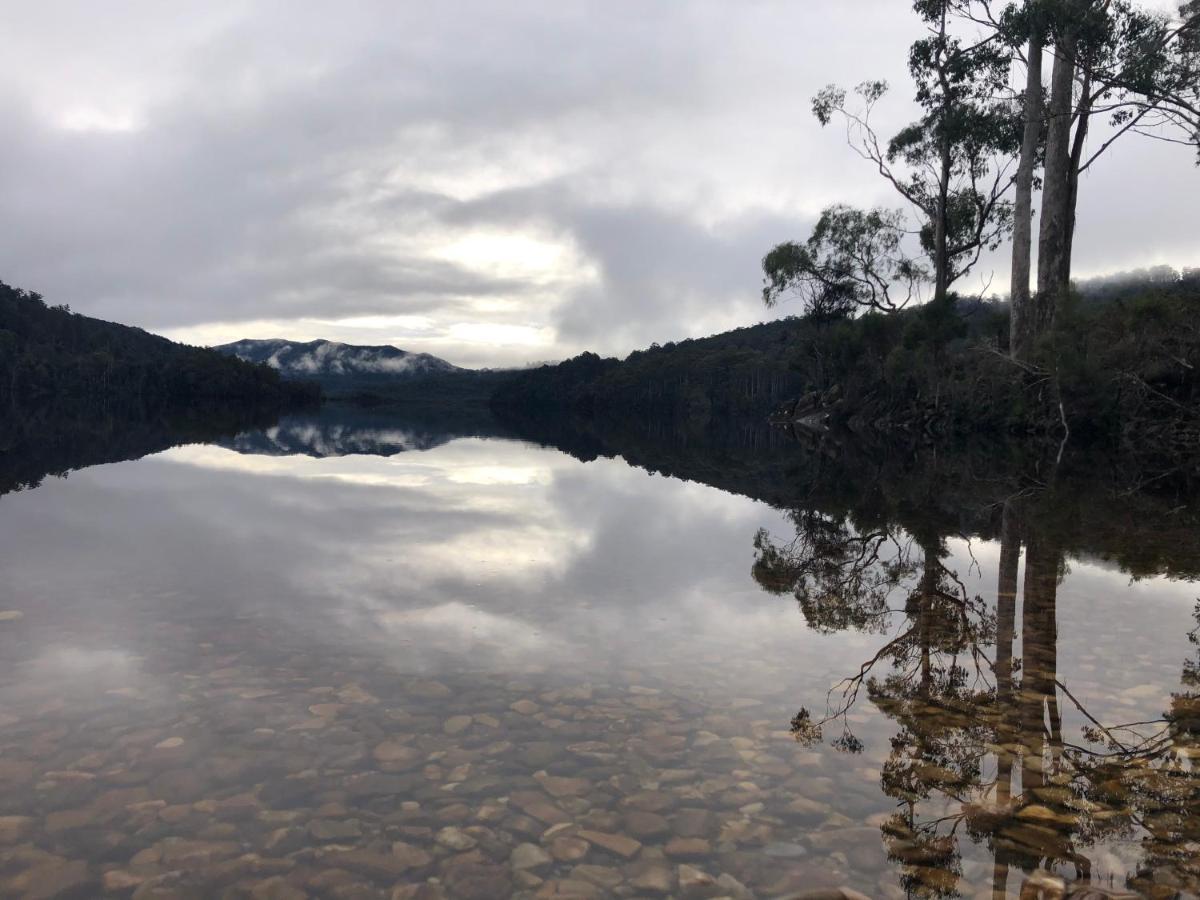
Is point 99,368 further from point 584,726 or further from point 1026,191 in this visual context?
point 584,726

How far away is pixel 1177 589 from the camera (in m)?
7.75

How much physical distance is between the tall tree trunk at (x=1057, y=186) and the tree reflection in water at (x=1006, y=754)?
17.8m

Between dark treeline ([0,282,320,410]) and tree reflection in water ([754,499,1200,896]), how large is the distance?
343 feet

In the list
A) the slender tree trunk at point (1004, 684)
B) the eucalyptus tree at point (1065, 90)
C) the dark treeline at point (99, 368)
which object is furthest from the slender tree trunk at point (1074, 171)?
the dark treeline at point (99, 368)

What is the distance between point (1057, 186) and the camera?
68.5ft

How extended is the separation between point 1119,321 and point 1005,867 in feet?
103

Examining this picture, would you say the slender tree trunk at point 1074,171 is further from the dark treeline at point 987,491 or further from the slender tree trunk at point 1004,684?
the slender tree trunk at point 1004,684

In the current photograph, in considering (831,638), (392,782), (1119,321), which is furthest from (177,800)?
(1119,321)

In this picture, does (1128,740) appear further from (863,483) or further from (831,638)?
(863,483)

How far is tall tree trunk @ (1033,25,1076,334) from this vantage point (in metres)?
20.2

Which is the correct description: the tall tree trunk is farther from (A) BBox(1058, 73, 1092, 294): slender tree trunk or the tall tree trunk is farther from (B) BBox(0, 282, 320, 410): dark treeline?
(B) BBox(0, 282, 320, 410): dark treeline

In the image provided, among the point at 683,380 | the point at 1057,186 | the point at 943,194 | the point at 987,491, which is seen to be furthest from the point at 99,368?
the point at 987,491

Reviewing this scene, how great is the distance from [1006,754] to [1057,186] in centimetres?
2178

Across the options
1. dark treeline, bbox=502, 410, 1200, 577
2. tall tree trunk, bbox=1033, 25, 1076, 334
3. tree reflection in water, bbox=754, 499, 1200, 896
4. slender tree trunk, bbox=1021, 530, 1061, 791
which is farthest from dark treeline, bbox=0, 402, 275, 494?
tall tree trunk, bbox=1033, 25, 1076, 334
